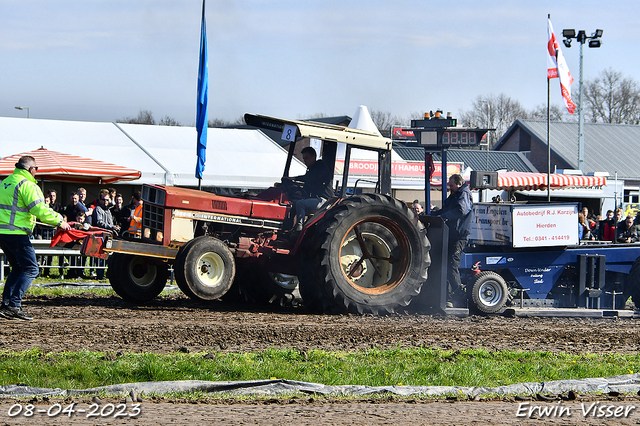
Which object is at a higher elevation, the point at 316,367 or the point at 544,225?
the point at 544,225

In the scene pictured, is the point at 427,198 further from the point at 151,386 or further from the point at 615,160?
the point at 615,160

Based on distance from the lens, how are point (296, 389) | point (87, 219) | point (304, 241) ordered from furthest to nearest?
point (87, 219)
point (304, 241)
point (296, 389)

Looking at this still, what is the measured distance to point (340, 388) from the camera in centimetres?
538

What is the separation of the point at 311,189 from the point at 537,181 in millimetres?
13897

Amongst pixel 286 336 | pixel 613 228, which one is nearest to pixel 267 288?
pixel 286 336

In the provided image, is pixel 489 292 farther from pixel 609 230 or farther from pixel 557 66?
pixel 557 66

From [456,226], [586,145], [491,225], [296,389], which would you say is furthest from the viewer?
[586,145]

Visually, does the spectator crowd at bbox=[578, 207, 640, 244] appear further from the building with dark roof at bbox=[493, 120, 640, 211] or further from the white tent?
the building with dark roof at bbox=[493, 120, 640, 211]

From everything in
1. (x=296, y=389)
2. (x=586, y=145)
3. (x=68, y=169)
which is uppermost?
(x=586, y=145)

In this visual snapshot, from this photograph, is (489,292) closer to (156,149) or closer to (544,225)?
(544,225)

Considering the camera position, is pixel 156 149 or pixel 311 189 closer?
pixel 311 189

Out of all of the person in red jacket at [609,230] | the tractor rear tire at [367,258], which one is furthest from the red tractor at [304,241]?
the person in red jacket at [609,230]

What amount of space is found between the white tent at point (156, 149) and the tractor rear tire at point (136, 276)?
9983mm

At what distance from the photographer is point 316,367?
612 cm
